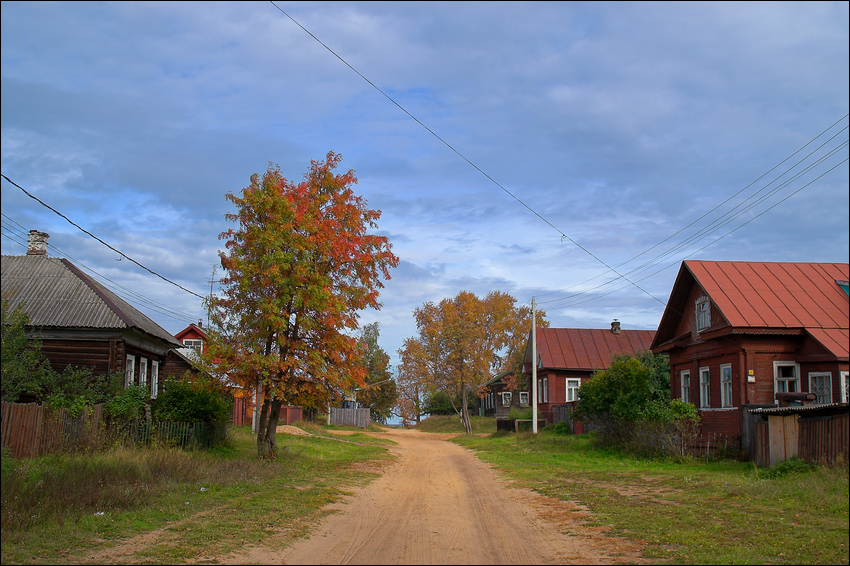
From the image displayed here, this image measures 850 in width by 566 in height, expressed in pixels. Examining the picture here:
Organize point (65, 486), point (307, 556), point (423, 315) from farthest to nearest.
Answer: point (423, 315) → point (65, 486) → point (307, 556)

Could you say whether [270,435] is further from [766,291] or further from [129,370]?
[766,291]

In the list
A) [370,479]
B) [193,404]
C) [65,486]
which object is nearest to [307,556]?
[65,486]

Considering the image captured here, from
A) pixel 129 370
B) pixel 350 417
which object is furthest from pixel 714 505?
pixel 350 417

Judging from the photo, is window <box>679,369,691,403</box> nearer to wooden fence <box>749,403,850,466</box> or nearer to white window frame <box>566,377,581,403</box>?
wooden fence <box>749,403,850,466</box>

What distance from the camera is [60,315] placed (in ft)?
71.4

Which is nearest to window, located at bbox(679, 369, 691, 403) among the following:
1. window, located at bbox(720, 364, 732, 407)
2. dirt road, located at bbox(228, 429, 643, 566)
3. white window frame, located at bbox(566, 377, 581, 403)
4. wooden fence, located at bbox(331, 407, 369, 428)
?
window, located at bbox(720, 364, 732, 407)

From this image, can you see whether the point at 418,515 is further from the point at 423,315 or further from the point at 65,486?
the point at 423,315

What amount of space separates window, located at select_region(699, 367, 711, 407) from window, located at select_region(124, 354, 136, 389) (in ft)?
72.1

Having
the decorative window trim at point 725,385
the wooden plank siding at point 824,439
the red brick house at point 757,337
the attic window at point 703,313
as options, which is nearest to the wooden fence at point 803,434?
the wooden plank siding at point 824,439

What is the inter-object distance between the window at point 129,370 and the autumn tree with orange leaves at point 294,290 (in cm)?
478

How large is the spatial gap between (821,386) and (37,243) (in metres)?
27.3

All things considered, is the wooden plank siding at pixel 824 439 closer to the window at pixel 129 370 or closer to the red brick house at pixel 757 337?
the red brick house at pixel 757 337

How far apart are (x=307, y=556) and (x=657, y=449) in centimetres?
1724

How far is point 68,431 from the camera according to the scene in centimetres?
1647
